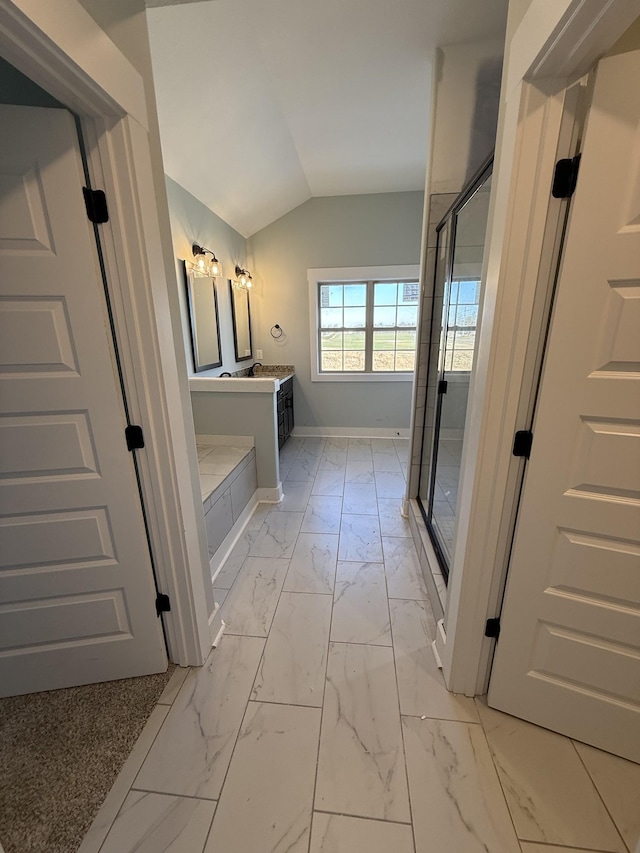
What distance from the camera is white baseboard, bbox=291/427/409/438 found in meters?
4.76

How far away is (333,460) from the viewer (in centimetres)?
402

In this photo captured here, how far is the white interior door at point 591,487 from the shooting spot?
0.85 metres

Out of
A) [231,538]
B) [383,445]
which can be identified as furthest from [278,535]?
[383,445]

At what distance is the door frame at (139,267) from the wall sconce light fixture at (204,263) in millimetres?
1946

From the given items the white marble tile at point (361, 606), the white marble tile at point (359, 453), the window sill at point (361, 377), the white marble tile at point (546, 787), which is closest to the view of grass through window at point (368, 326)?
the window sill at point (361, 377)

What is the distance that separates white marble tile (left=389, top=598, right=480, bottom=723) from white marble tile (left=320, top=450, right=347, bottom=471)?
1982 millimetres

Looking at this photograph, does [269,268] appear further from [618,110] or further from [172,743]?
[172,743]

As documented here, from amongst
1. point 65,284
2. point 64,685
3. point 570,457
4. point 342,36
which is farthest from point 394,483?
point 342,36

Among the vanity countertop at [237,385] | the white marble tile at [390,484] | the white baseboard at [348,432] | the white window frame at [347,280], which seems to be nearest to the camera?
the vanity countertop at [237,385]

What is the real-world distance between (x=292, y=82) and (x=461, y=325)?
198 cm

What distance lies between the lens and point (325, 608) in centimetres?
187

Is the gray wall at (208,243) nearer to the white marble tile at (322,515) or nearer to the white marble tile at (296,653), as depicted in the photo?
the white marble tile at (322,515)

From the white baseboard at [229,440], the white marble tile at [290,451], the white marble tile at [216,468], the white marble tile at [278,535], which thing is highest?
the white baseboard at [229,440]

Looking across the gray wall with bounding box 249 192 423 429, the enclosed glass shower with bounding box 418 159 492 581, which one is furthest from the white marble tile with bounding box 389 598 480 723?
the gray wall with bounding box 249 192 423 429
